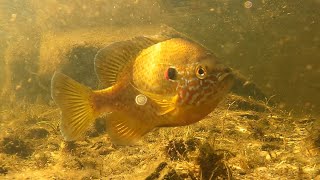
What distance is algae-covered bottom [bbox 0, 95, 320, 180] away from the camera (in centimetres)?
427

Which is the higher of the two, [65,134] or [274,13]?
[274,13]

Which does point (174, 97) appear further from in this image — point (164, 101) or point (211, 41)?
point (211, 41)

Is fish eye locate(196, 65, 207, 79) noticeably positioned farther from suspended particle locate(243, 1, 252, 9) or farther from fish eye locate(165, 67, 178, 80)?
suspended particle locate(243, 1, 252, 9)

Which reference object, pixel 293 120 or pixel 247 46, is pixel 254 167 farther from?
pixel 247 46

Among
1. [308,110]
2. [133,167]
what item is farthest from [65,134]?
[308,110]

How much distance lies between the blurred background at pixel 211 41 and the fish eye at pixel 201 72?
666 cm

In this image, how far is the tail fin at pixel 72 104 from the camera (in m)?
3.23

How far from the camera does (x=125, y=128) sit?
119 inches

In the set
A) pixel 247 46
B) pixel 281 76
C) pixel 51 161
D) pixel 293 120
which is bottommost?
pixel 51 161

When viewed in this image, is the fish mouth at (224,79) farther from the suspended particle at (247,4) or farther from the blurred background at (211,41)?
the suspended particle at (247,4)

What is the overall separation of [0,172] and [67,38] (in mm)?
8446

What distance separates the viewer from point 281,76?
32.6 feet

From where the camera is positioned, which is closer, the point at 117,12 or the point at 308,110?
the point at 308,110

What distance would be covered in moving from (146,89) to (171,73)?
279 millimetres
